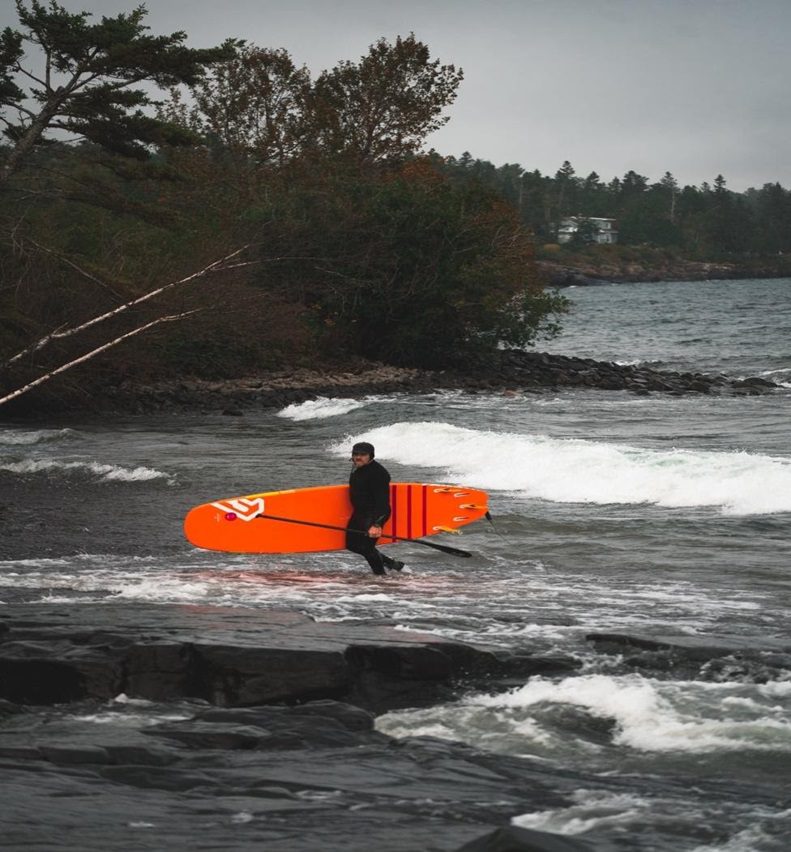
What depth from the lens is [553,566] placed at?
13.4 m

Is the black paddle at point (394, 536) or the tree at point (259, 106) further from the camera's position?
the tree at point (259, 106)

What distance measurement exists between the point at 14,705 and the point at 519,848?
382cm

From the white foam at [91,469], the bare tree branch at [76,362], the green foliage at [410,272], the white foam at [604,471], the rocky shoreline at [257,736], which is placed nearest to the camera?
the rocky shoreline at [257,736]

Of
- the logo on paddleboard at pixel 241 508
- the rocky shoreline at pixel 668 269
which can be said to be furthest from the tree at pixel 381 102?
the rocky shoreline at pixel 668 269

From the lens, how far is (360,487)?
12.4 metres

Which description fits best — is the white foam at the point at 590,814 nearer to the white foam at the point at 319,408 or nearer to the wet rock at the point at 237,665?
the wet rock at the point at 237,665

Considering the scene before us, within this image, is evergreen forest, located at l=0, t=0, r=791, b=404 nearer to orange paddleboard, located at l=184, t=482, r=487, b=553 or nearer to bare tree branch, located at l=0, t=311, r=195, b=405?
bare tree branch, located at l=0, t=311, r=195, b=405

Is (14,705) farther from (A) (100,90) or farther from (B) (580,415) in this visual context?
(B) (580,415)

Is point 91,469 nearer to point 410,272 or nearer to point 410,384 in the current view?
point 410,384

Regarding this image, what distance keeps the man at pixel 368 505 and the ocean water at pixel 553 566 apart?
0.37m

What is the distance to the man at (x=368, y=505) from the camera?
1220cm

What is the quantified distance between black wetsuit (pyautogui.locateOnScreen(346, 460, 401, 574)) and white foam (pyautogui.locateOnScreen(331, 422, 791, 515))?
663cm

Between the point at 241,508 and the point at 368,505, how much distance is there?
1.66 metres

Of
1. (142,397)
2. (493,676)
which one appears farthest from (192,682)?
(142,397)
